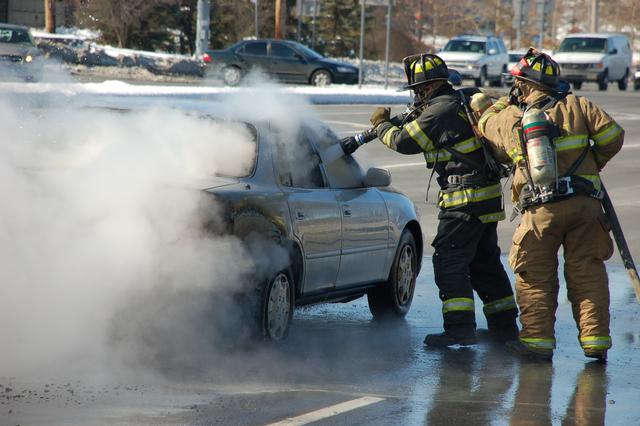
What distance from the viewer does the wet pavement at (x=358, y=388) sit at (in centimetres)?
558

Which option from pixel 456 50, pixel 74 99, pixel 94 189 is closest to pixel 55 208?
pixel 94 189

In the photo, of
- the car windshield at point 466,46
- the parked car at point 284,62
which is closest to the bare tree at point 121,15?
the parked car at point 284,62

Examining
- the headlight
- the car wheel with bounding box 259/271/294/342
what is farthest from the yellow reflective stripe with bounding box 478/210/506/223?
the headlight

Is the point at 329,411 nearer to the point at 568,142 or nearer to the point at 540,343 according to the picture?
the point at 540,343

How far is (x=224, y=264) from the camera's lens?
21.6 feet

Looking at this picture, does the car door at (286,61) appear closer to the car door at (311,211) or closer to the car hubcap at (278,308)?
the car door at (311,211)

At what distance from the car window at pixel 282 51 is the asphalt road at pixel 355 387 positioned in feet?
97.9

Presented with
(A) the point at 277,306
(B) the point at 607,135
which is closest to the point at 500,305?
(B) the point at 607,135

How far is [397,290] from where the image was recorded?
8.57 metres

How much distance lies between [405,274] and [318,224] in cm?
152

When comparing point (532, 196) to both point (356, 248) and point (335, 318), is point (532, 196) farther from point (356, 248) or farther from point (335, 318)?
point (335, 318)

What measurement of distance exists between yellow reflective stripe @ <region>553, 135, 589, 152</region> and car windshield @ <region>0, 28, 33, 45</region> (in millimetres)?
11427

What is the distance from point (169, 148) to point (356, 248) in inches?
60.1

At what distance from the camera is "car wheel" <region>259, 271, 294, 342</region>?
682 cm
